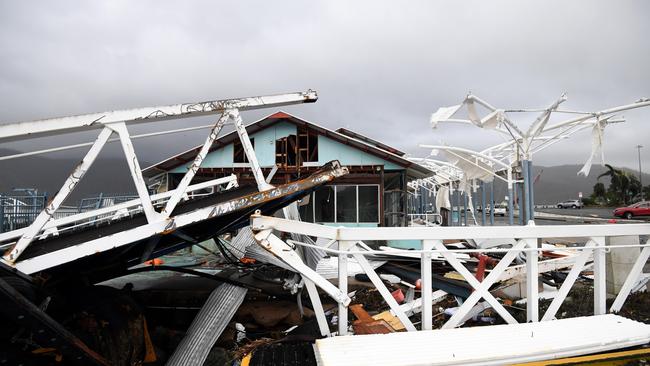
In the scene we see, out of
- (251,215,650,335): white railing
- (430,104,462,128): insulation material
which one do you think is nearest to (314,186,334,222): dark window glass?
(430,104,462,128): insulation material

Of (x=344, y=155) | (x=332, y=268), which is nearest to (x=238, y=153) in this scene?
(x=344, y=155)

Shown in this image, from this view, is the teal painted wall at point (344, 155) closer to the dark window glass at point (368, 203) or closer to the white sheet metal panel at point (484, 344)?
the dark window glass at point (368, 203)

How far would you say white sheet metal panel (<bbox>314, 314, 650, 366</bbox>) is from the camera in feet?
9.13

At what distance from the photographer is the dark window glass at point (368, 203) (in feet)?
49.0

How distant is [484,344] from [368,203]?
1199 centimetres

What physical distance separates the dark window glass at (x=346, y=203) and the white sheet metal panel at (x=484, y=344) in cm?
1174

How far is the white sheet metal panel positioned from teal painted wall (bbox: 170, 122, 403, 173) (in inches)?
454

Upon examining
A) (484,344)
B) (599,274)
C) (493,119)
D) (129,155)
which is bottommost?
(484,344)

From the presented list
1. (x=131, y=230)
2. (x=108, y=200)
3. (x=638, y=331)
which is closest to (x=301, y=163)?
(x=108, y=200)

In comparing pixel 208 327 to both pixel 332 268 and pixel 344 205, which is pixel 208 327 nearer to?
pixel 332 268

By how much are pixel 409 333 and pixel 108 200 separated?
1224cm

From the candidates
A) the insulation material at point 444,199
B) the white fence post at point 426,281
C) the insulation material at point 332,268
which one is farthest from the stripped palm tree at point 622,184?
the white fence post at point 426,281

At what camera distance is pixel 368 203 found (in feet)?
49.3

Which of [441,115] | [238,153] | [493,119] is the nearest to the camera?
[493,119]
